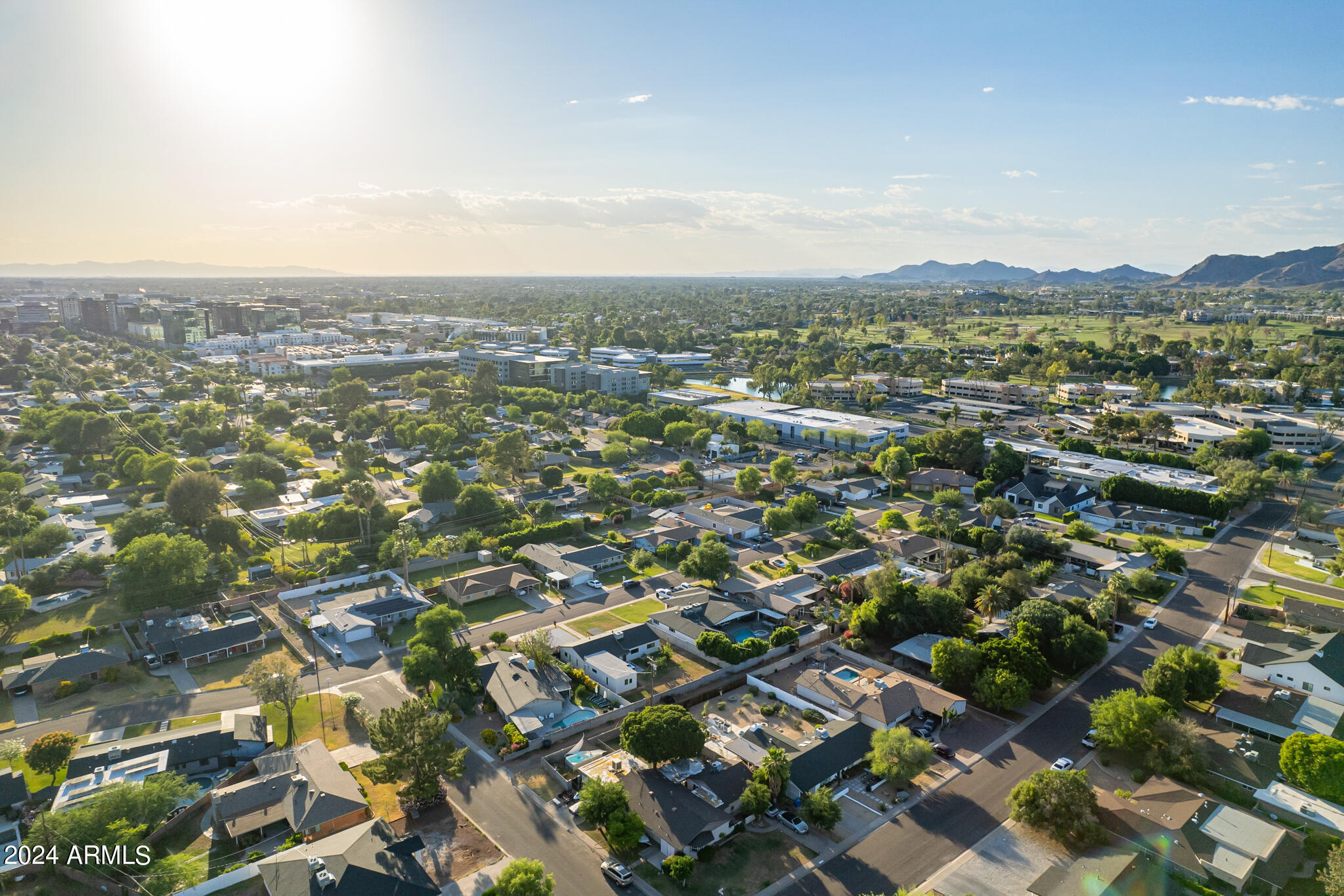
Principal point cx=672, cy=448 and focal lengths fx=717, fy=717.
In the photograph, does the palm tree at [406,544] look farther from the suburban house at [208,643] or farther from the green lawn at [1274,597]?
the green lawn at [1274,597]

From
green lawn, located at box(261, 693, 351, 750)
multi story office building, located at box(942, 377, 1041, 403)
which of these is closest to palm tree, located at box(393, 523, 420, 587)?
green lawn, located at box(261, 693, 351, 750)

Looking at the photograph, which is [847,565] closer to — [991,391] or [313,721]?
[313,721]

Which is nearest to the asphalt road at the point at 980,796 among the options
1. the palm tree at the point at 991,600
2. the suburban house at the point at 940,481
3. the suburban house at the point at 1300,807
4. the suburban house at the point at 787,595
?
the palm tree at the point at 991,600

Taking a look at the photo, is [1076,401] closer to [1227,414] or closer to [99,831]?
[1227,414]

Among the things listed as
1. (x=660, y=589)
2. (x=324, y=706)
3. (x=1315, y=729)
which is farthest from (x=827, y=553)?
(x=324, y=706)

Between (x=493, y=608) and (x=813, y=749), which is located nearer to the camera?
(x=813, y=749)

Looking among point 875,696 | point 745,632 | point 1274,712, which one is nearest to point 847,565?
point 745,632

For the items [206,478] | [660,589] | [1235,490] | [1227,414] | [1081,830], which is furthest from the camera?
[1227,414]
